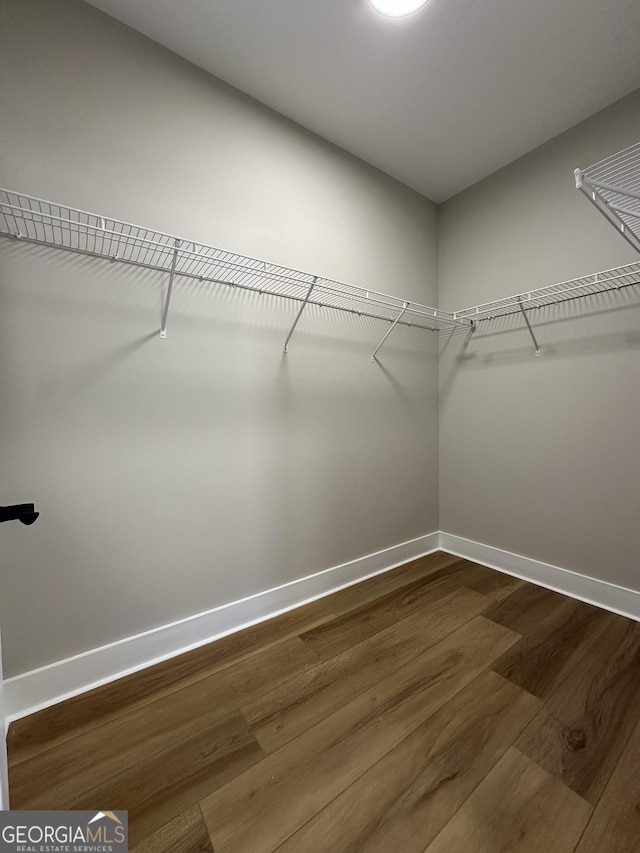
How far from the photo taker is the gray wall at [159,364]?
1146 mm

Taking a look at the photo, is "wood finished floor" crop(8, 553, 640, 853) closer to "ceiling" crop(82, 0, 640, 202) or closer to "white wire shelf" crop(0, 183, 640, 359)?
"white wire shelf" crop(0, 183, 640, 359)

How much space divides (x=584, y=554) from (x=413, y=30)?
2.46 m

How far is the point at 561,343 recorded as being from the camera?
184 centimetres

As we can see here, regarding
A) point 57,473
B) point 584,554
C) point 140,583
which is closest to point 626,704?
point 584,554

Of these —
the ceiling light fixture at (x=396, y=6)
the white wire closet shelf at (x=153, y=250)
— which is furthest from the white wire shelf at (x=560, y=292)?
the ceiling light fixture at (x=396, y=6)

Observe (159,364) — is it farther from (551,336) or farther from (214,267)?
(551,336)

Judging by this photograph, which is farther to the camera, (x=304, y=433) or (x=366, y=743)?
(x=304, y=433)

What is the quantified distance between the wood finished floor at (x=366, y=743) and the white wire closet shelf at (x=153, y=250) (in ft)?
4.49

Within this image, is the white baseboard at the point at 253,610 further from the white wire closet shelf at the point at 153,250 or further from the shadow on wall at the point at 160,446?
the white wire closet shelf at the point at 153,250

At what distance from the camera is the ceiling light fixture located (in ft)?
3.98

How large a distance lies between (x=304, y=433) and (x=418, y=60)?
1.69 m

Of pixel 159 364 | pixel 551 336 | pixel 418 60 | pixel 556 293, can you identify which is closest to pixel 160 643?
pixel 159 364

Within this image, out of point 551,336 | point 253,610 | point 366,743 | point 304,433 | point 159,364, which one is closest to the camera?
point 366,743

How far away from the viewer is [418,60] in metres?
1.45
